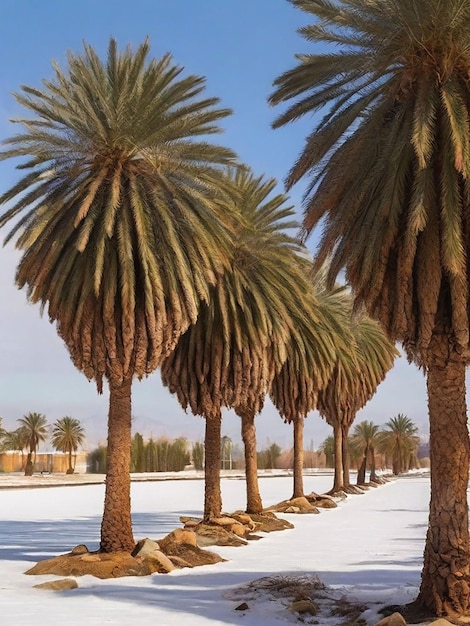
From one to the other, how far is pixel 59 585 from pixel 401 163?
10027mm

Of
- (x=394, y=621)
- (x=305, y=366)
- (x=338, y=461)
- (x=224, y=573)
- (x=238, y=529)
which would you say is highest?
(x=305, y=366)

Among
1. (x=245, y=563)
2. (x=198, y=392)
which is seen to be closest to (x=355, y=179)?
(x=245, y=563)

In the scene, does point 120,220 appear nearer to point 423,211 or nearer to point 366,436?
point 423,211

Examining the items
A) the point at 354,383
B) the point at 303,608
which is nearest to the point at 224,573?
the point at 303,608

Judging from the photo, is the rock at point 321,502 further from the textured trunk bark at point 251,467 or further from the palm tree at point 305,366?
the textured trunk bark at point 251,467

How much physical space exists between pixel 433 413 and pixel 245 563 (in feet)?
26.7

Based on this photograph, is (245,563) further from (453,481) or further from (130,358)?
(453,481)

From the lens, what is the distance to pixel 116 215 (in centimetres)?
1772

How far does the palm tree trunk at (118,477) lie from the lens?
17763 mm

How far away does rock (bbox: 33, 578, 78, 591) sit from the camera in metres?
14.6

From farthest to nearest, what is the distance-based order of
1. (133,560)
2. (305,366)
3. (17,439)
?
(17,439)
(305,366)
(133,560)

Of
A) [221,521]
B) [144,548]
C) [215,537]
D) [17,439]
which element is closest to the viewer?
[144,548]

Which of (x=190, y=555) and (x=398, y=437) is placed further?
(x=398, y=437)

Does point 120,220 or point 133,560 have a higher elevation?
point 120,220
